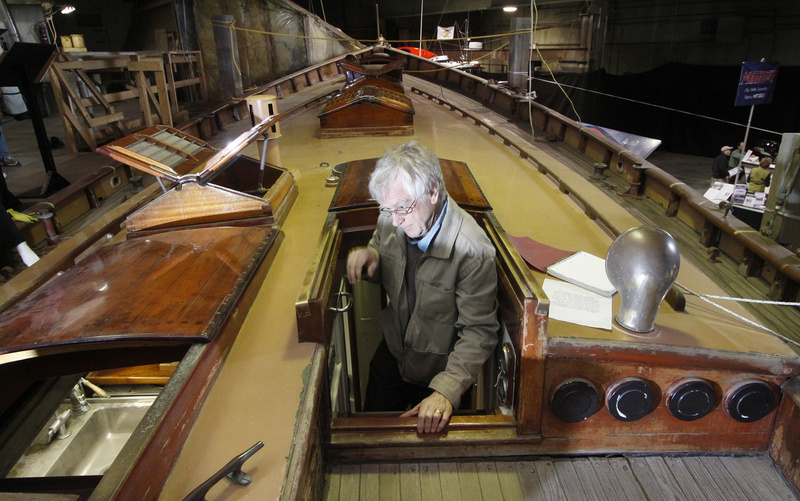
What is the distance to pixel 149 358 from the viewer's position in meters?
1.36

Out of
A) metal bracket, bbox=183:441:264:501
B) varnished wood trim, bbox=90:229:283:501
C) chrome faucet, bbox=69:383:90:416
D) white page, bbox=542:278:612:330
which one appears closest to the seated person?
white page, bbox=542:278:612:330

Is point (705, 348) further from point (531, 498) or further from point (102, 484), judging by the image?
point (102, 484)

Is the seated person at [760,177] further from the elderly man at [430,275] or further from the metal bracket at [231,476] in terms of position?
→ the metal bracket at [231,476]

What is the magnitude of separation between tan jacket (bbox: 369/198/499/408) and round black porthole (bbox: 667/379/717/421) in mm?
508

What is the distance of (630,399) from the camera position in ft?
4.19

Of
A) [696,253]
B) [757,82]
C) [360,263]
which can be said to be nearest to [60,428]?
[360,263]

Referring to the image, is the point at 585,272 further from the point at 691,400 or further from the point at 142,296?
the point at 142,296

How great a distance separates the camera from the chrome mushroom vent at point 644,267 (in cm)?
119

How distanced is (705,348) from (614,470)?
17.0 inches

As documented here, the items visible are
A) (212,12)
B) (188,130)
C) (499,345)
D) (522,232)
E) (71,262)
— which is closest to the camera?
(499,345)

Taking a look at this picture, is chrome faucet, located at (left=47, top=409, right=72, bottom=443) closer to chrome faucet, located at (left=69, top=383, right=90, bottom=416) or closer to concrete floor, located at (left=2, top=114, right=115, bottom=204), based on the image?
chrome faucet, located at (left=69, top=383, right=90, bottom=416)

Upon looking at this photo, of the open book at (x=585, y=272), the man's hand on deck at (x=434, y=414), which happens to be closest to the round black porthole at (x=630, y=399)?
the open book at (x=585, y=272)

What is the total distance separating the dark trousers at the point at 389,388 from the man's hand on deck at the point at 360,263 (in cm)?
43


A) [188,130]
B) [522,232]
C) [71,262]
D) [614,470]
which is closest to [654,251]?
[614,470]
